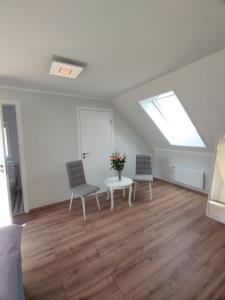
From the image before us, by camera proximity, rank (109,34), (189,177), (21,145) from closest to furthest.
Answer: (109,34) → (21,145) → (189,177)

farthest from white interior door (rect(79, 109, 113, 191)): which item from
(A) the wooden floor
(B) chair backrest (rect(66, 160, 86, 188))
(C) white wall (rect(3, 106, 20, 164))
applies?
(C) white wall (rect(3, 106, 20, 164))

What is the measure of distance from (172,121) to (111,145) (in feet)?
5.11

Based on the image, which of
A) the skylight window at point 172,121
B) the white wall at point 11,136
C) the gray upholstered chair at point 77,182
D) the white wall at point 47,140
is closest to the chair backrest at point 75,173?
the gray upholstered chair at point 77,182

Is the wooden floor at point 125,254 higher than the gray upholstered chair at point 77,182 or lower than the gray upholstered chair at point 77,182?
lower

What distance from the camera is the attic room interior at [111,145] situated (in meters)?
1.30

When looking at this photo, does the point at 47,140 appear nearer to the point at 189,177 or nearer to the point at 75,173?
the point at 75,173

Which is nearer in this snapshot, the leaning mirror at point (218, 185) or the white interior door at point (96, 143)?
the leaning mirror at point (218, 185)

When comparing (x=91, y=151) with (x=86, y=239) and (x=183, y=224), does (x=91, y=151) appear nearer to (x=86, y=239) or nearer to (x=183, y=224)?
(x=86, y=239)

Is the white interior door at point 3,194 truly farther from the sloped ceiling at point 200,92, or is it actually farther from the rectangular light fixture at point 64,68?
the sloped ceiling at point 200,92

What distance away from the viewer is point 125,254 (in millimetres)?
1864

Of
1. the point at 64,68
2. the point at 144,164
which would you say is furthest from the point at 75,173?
the point at 64,68

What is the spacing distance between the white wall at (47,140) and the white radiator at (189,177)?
2.48 meters

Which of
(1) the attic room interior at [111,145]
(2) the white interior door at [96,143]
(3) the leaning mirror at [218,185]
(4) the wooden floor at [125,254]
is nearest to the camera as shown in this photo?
(1) the attic room interior at [111,145]

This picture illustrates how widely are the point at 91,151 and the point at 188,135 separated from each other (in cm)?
231
